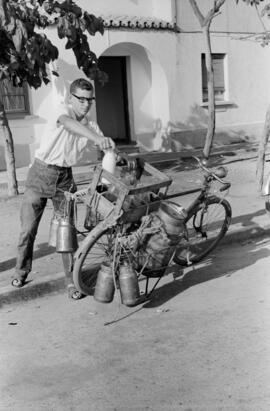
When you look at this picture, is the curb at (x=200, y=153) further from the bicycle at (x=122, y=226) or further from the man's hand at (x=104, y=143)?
the man's hand at (x=104, y=143)

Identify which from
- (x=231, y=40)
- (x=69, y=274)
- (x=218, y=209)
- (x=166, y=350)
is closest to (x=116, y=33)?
(x=231, y=40)

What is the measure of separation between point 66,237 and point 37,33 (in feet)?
9.76

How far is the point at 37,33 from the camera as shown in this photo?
6.24 m

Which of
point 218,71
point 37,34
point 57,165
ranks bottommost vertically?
point 57,165

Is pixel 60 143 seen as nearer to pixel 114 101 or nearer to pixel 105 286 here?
pixel 105 286

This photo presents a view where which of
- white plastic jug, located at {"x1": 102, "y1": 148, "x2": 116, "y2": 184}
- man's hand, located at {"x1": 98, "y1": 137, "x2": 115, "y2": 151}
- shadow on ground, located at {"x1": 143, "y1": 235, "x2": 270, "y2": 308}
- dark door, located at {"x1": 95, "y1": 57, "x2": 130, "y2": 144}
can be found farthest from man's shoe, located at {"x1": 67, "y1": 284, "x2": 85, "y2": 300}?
dark door, located at {"x1": 95, "y1": 57, "x2": 130, "y2": 144}

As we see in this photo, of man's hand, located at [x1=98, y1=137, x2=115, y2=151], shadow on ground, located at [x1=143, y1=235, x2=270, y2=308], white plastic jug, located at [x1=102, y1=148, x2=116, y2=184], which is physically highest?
man's hand, located at [x1=98, y1=137, x2=115, y2=151]

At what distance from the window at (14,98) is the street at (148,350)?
818 centimetres

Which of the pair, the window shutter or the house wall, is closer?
the house wall

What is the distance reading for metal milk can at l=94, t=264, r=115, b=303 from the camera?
13.7ft

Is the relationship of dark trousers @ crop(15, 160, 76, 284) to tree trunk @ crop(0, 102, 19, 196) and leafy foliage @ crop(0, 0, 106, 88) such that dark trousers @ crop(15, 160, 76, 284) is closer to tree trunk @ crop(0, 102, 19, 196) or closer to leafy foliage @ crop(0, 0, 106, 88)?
leafy foliage @ crop(0, 0, 106, 88)

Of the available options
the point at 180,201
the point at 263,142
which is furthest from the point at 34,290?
the point at 263,142

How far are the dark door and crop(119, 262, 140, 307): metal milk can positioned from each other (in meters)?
10.9

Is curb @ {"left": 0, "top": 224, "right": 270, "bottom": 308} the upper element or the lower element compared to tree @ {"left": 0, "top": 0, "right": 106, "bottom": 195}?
lower
